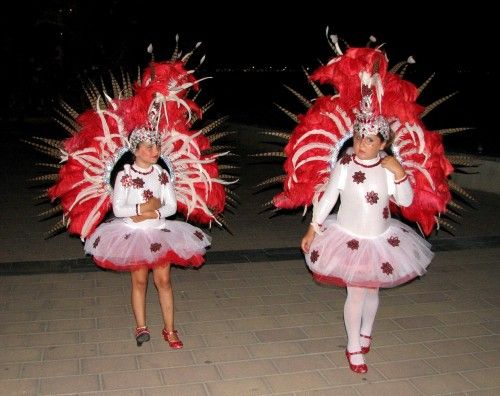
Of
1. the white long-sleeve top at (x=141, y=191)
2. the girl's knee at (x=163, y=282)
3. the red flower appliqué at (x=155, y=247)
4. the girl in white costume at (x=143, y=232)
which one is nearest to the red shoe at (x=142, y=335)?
the girl in white costume at (x=143, y=232)

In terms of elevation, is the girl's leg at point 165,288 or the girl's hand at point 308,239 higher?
the girl's hand at point 308,239

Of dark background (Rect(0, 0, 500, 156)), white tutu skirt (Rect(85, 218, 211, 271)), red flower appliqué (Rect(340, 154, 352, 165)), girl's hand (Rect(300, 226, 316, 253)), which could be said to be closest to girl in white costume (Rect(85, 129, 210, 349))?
white tutu skirt (Rect(85, 218, 211, 271))

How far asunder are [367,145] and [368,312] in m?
1.22

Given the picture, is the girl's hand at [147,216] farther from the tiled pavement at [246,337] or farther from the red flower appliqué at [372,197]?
the red flower appliqué at [372,197]

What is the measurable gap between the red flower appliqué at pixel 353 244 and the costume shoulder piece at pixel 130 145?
3.68ft

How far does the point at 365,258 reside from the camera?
3.88 metres

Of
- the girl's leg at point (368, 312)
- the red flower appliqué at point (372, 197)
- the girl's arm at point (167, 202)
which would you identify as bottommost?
the girl's leg at point (368, 312)

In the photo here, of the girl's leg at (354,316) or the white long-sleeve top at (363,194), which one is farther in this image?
the girl's leg at (354,316)

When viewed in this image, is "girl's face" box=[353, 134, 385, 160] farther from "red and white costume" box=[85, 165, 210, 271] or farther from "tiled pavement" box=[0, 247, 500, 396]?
"tiled pavement" box=[0, 247, 500, 396]

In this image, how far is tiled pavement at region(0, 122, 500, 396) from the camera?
12.8 ft

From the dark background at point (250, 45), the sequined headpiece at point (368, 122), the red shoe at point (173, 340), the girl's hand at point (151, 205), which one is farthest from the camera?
the dark background at point (250, 45)

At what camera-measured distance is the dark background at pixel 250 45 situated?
1730 cm

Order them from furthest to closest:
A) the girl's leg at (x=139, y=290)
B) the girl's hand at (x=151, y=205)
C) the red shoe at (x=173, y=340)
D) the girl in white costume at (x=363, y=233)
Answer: the red shoe at (x=173, y=340), the girl's leg at (x=139, y=290), the girl's hand at (x=151, y=205), the girl in white costume at (x=363, y=233)

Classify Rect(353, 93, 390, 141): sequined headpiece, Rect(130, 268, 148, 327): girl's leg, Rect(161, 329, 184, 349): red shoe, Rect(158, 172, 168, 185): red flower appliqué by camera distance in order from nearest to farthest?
1. Rect(353, 93, 390, 141): sequined headpiece
2. Rect(158, 172, 168, 185): red flower appliqué
3. Rect(130, 268, 148, 327): girl's leg
4. Rect(161, 329, 184, 349): red shoe
